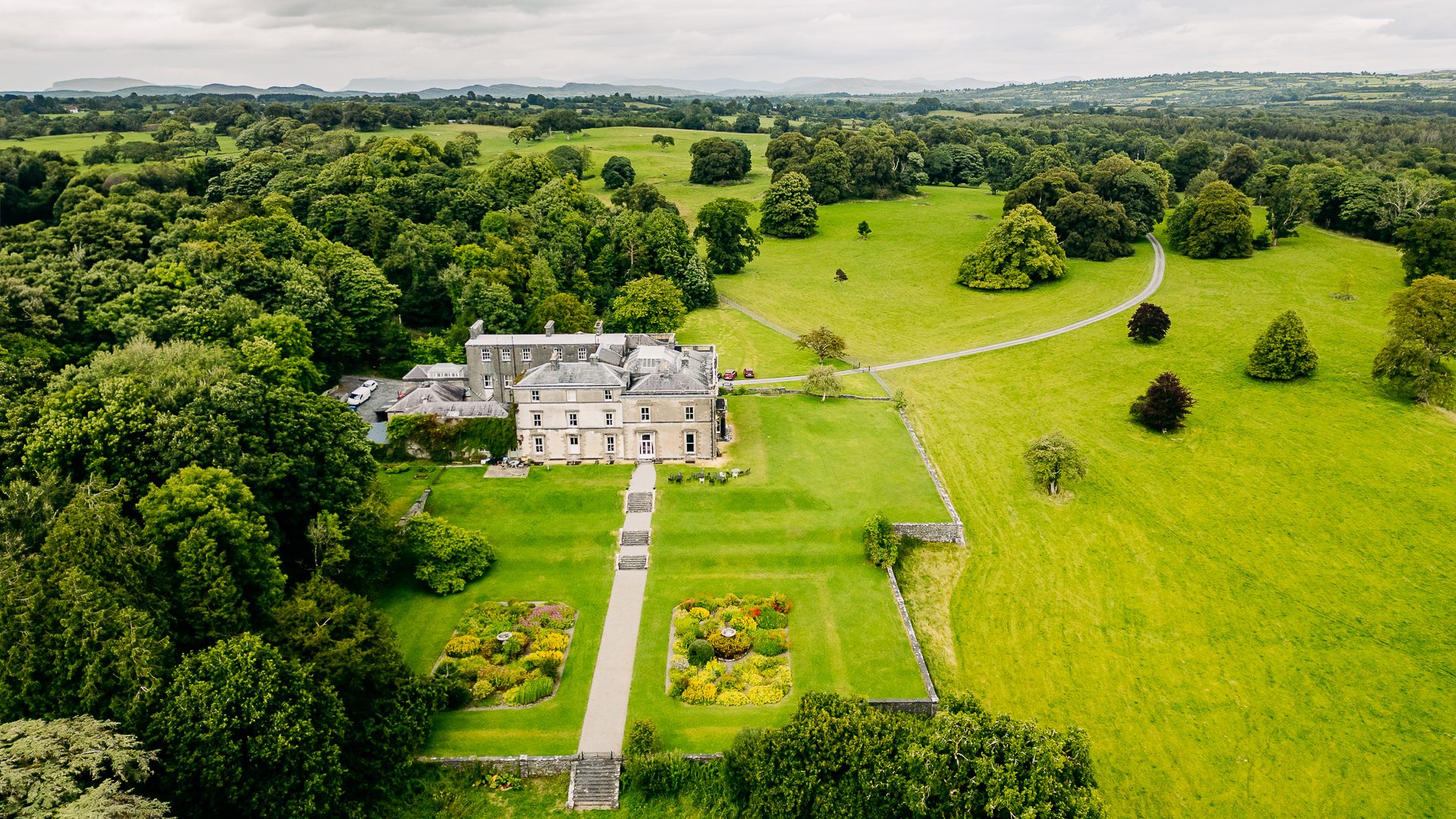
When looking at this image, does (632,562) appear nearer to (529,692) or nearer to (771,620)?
(771,620)

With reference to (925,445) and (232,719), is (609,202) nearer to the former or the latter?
(925,445)

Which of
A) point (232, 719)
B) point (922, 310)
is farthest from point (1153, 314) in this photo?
point (232, 719)

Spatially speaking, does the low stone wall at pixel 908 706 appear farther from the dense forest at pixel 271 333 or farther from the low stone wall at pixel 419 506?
the low stone wall at pixel 419 506

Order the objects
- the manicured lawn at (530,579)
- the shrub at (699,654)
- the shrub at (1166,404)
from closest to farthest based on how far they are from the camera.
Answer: the manicured lawn at (530,579), the shrub at (699,654), the shrub at (1166,404)

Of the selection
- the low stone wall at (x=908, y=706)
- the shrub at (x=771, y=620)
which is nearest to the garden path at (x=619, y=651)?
the shrub at (x=771, y=620)

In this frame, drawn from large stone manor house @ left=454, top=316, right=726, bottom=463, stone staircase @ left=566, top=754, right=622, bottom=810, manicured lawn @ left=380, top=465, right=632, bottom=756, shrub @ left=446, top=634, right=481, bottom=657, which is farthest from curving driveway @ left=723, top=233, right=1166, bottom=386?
stone staircase @ left=566, top=754, right=622, bottom=810

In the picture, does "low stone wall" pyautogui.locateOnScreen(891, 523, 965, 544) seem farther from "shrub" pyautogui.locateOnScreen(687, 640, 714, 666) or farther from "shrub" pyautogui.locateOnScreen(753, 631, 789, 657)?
"shrub" pyautogui.locateOnScreen(687, 640, 714, 666)

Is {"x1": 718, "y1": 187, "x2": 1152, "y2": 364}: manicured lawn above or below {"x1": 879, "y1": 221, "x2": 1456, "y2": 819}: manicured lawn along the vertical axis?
above
